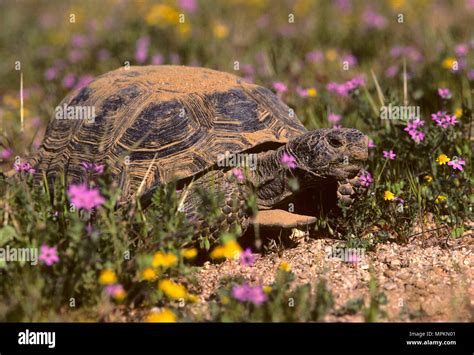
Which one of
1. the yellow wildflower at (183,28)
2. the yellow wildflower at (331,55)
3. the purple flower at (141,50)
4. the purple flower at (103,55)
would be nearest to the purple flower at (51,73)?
the purple flower at (103,55)

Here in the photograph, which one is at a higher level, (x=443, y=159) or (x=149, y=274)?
(x=443, y=159)

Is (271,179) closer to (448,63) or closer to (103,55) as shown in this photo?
(448,63)

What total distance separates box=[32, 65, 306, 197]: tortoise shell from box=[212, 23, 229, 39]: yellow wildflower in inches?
130

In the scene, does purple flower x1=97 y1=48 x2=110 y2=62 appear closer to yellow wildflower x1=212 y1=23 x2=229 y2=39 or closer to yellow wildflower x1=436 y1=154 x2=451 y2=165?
yellow wildflower x1=212 y1=23 x2=229 y2=39

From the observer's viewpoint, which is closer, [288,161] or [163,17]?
[288,161]

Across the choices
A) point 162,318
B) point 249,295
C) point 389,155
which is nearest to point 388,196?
point 389,155

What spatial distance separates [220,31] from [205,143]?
428 centimetres

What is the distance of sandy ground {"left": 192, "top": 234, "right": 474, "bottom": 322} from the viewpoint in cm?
331

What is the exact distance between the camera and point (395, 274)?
380 cm

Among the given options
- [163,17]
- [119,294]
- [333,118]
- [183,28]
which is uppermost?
[163,17]

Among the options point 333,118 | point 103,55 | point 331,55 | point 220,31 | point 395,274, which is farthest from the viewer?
point 220,31

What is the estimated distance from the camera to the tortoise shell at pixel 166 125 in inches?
170

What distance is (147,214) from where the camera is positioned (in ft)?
12.3
